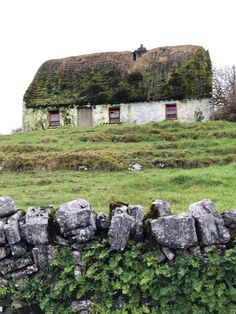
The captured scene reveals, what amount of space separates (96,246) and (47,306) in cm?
126

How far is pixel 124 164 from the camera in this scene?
18.9 meters

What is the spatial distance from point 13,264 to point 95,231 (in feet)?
4.76

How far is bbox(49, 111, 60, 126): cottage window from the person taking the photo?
36719 mm

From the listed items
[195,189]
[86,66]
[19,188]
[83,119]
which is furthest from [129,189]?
[86,66]

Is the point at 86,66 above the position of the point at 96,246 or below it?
above

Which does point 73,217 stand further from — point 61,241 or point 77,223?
point 61,241

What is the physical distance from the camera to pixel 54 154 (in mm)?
20719

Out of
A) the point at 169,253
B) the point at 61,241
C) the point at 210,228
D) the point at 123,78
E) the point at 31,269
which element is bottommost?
the point at 31,269

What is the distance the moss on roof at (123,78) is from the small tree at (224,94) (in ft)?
7.06

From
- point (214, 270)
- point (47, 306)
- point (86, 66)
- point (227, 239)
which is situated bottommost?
point (47, 306)

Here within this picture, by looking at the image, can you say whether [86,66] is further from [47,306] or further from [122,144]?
[47,306]

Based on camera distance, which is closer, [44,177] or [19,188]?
[19,188]

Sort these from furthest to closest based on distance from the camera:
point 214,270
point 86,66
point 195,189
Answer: point 86,66 < point 195,189 < point 214,270

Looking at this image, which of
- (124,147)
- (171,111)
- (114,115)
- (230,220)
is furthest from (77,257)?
(114,115)
